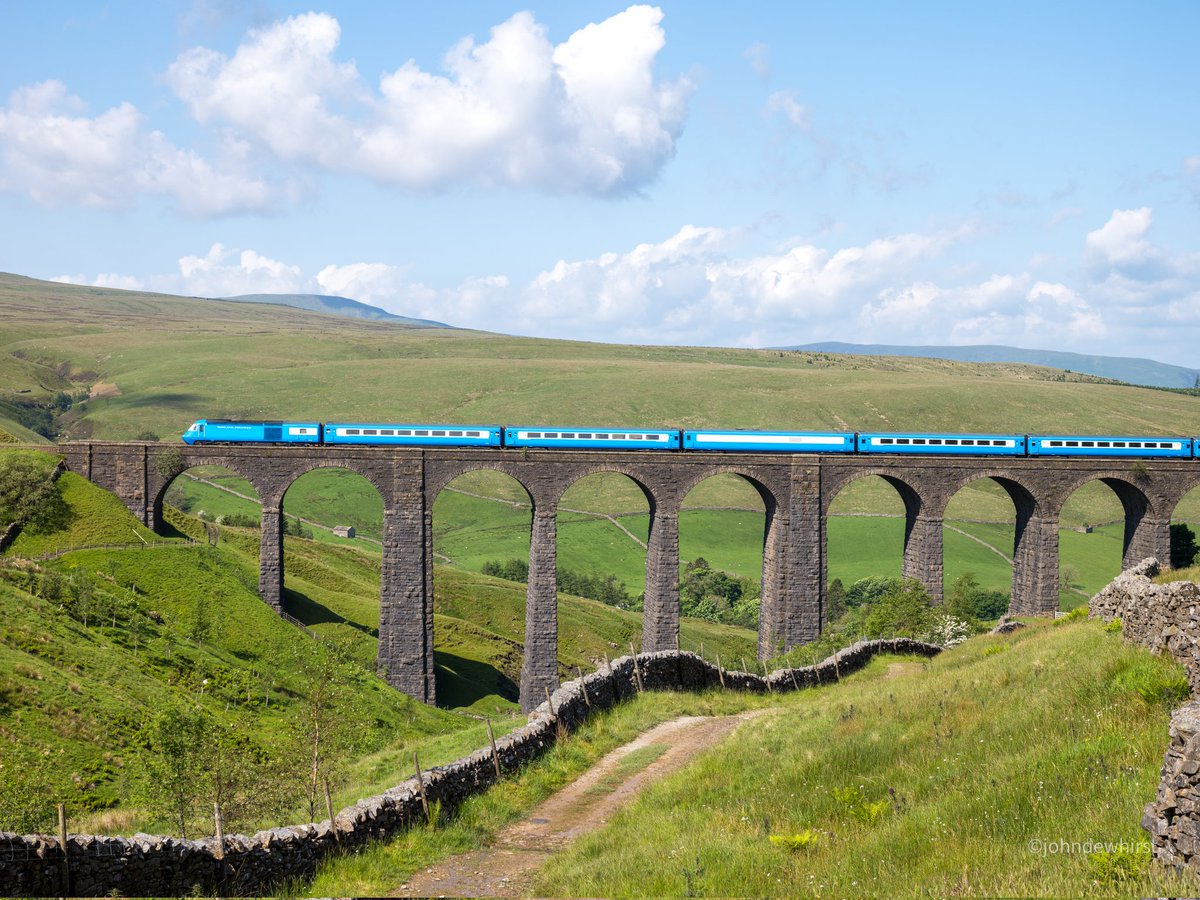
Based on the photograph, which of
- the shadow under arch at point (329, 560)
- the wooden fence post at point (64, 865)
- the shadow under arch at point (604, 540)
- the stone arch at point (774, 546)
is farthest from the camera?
the shadow under arch at point (604, 540)

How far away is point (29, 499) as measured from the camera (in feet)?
177

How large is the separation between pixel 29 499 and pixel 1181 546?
7283 cm

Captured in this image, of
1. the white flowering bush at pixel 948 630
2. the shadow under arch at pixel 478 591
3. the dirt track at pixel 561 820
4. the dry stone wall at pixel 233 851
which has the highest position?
the dry stone wall at pixel 233 851

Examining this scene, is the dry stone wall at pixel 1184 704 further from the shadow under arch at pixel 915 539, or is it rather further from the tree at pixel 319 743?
the shadow under arch at pixel 915 539

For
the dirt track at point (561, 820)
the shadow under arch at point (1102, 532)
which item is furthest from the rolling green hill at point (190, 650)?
the shadow under arch at point (1102, 532)

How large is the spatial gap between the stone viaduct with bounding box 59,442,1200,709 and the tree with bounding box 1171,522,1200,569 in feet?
28.8

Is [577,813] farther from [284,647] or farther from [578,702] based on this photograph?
[284,647]

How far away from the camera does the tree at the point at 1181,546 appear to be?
66.2 m

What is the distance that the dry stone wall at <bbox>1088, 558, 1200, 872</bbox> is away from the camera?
9.81 m

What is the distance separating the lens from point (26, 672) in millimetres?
33750

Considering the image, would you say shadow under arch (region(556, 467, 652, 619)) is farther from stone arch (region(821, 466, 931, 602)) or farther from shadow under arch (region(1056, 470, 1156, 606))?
shadow under arch (region(1056, 470, 1156, 606))

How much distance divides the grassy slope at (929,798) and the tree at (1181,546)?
5209 centimetres

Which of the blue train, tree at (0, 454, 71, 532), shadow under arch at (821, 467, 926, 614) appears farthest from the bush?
tree at (0, 454, 71, 532)

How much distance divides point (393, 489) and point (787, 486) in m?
24.0
